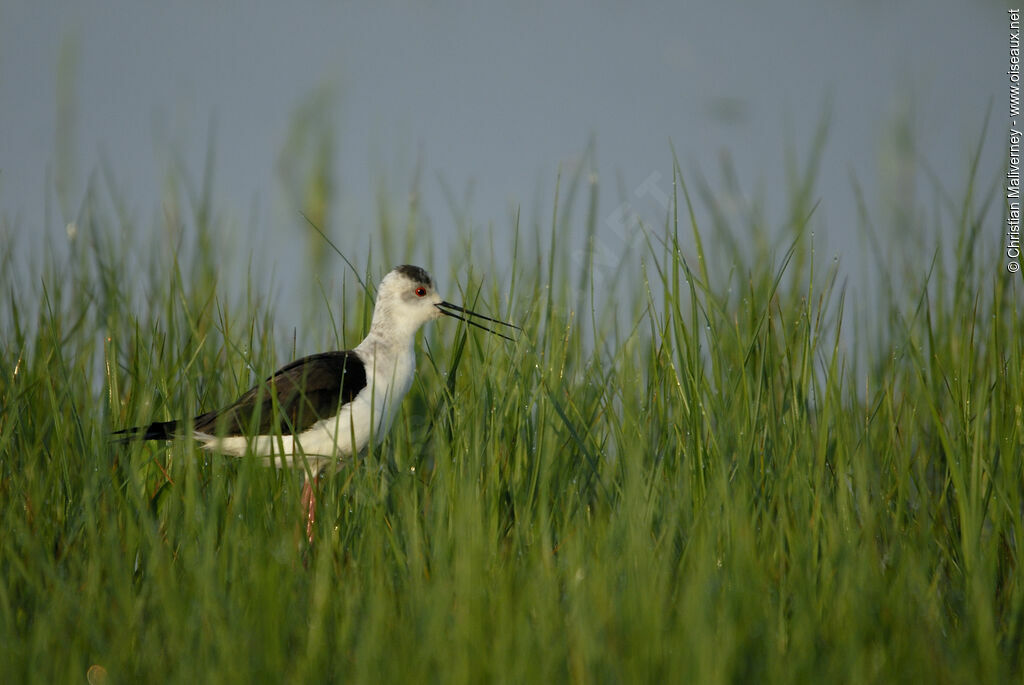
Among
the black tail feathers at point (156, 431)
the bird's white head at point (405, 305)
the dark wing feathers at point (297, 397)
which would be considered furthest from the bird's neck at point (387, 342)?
the black tail feathers at point (156, 431)

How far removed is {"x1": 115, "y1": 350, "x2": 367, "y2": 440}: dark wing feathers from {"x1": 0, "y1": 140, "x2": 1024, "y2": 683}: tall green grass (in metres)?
0.20

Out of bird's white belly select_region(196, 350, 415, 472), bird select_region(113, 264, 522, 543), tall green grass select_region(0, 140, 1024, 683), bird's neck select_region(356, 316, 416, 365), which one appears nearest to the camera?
tall green grass select_region(0, 140, 1024, 683)

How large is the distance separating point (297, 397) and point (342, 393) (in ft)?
0.81

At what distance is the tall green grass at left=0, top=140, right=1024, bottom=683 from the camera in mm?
3166

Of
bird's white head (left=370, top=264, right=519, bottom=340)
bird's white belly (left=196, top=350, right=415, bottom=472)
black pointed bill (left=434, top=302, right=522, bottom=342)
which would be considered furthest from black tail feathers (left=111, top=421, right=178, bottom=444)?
black pointed bill (left=434, top=302, right=522, bottom=342)

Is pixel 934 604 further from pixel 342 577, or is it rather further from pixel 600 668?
pixel 342 577

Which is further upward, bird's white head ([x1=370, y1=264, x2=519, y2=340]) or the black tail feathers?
bird's white head ([x1=370, y1=264, x2=519, y2=340])

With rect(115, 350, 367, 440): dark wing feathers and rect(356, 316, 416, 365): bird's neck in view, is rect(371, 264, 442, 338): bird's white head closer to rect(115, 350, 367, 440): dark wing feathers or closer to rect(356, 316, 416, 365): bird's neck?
rect(356, 316, 416, 365): bird's neck

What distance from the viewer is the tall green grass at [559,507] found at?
317 centimetres

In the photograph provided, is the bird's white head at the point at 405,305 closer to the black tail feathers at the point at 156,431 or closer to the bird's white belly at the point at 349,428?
the bird's white belly at the point at 349,428

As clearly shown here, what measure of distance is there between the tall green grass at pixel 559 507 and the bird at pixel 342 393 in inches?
6.8

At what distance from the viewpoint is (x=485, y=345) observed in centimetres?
576

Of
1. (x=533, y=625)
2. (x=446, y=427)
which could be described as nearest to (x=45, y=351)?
(x=446, y=427)

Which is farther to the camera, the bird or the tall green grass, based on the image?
the bird
